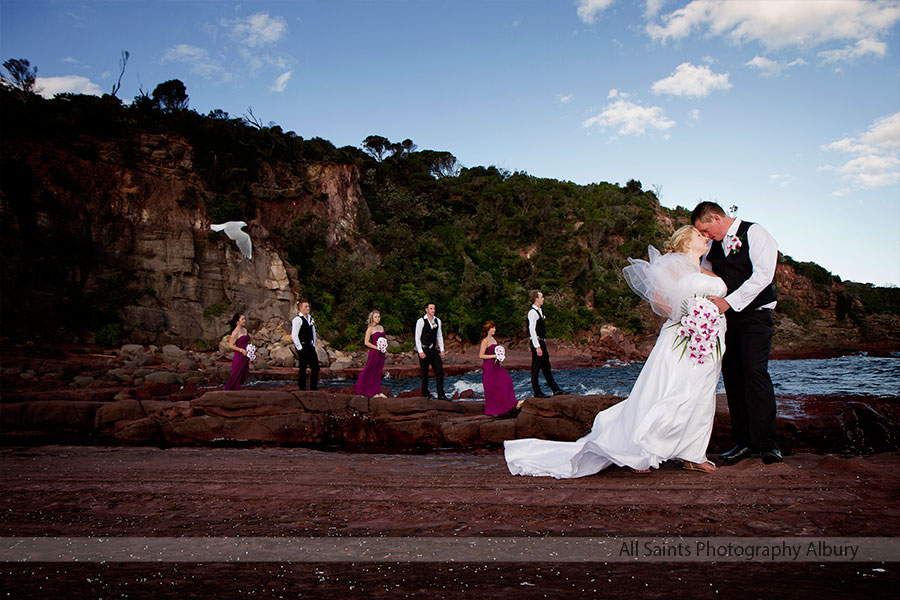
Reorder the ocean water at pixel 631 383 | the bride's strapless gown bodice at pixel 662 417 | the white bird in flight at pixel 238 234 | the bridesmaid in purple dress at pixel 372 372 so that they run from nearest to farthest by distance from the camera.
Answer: the bride's strapless gown bodice at pixel 662 417
the bridesmaid in purple dress at pixel 372 372
the ocean water at pixel 631 383
the white bird in flight at pixel 238 234

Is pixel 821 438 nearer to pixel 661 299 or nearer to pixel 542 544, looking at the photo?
→ pixel 661 299

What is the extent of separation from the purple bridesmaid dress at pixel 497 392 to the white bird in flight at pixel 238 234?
2169 cm

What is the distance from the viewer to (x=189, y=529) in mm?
3242

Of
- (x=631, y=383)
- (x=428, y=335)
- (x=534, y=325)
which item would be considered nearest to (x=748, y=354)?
(x=534, y=325)

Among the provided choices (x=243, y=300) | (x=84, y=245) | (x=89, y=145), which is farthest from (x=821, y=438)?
(x=89, y=145)

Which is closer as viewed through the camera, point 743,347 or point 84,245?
point 743,347

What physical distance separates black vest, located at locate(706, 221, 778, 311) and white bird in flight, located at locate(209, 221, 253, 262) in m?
26.4

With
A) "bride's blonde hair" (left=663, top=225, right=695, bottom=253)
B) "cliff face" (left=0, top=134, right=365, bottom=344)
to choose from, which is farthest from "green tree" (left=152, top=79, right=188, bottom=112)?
"bride's blonde hair" (left=663, top=225, right=695, bottom=253)

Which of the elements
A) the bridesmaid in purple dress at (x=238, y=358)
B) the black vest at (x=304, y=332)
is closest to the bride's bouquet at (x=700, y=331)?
the black vest at (x=304, y=332)

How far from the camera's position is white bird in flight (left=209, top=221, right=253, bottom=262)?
27094 mm

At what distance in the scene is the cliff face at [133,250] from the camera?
2348 centimetres

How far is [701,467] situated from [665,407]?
59 centimetres

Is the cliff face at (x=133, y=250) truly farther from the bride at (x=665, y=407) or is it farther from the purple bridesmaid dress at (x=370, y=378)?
the bride at (x=665, y=407)

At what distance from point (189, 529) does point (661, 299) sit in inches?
159
